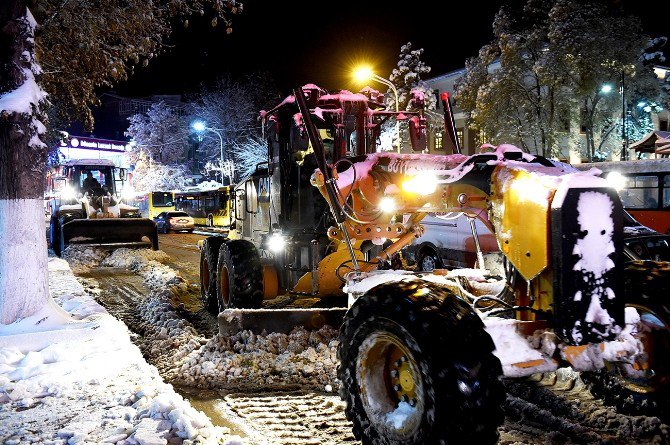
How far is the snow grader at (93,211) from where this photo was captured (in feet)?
65.0

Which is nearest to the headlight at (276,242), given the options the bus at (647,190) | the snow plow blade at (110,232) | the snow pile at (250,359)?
the snow pile at (250,359)

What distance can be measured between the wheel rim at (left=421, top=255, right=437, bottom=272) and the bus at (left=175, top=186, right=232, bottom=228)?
27.0 meters

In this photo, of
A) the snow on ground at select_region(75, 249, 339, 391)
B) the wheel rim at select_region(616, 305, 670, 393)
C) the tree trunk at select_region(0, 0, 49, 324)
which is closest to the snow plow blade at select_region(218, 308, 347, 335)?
the snow on ground at select_region(75, 249, 339, 391)

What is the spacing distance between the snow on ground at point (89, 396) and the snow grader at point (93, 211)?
492 inches

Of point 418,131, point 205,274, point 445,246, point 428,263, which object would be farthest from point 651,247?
point 205,274

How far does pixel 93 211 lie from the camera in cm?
2348

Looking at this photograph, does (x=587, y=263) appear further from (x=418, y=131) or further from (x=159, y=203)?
(x=159, y=203)

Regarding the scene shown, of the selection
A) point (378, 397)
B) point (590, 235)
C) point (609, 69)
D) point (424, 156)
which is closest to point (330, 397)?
point (378, 397)

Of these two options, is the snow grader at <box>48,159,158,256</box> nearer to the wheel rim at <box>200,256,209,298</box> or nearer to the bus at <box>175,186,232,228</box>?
the wheel rim at <box>200,256,209,298</box>

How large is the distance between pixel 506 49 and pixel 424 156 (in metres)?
30.0

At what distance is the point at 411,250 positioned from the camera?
1566 cm

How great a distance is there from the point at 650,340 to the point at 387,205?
2731mm

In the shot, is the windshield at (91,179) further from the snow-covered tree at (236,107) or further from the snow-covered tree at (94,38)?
the snow-covered tree at (236,107)

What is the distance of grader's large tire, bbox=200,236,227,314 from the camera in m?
10.9
